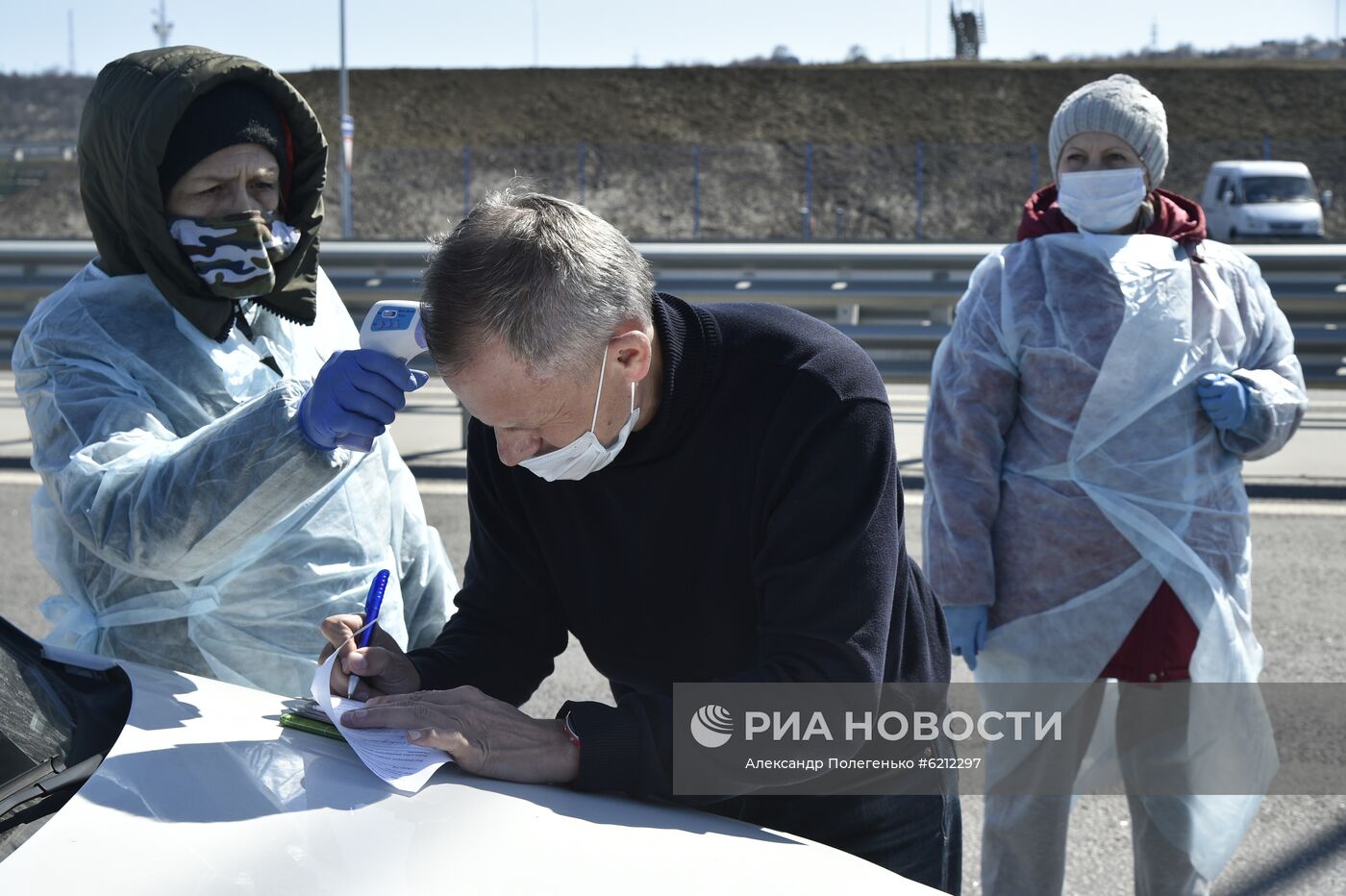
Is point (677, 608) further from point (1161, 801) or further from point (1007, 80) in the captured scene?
point (1007, 80)

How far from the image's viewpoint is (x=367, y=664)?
2010 mm

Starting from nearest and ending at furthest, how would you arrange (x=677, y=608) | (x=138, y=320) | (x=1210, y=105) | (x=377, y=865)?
(x=377, y=865) → (x=677, y=608) → (x=138, y=320) → (x=1210, y=105)

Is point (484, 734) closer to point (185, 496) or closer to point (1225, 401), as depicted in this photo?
point (185, 496)

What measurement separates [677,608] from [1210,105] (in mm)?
54386

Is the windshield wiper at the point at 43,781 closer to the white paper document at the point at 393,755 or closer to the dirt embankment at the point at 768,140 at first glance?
the white paper document at the point at 393,755

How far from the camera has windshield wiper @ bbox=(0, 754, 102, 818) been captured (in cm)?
168

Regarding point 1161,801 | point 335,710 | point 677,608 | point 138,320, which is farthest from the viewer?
point 1161,801

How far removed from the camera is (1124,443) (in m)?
3.15

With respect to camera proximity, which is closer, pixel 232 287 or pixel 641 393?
pixel 641 393

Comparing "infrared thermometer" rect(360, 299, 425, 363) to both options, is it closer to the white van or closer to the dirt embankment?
the white van

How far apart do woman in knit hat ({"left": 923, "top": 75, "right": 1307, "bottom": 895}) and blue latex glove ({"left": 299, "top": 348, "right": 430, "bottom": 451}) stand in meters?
1.55

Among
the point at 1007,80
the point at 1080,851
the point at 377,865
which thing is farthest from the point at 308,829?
the point at 1007,80

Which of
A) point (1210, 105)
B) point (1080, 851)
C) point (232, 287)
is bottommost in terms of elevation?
point (1080, 851)

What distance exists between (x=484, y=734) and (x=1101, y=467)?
1868 mm
